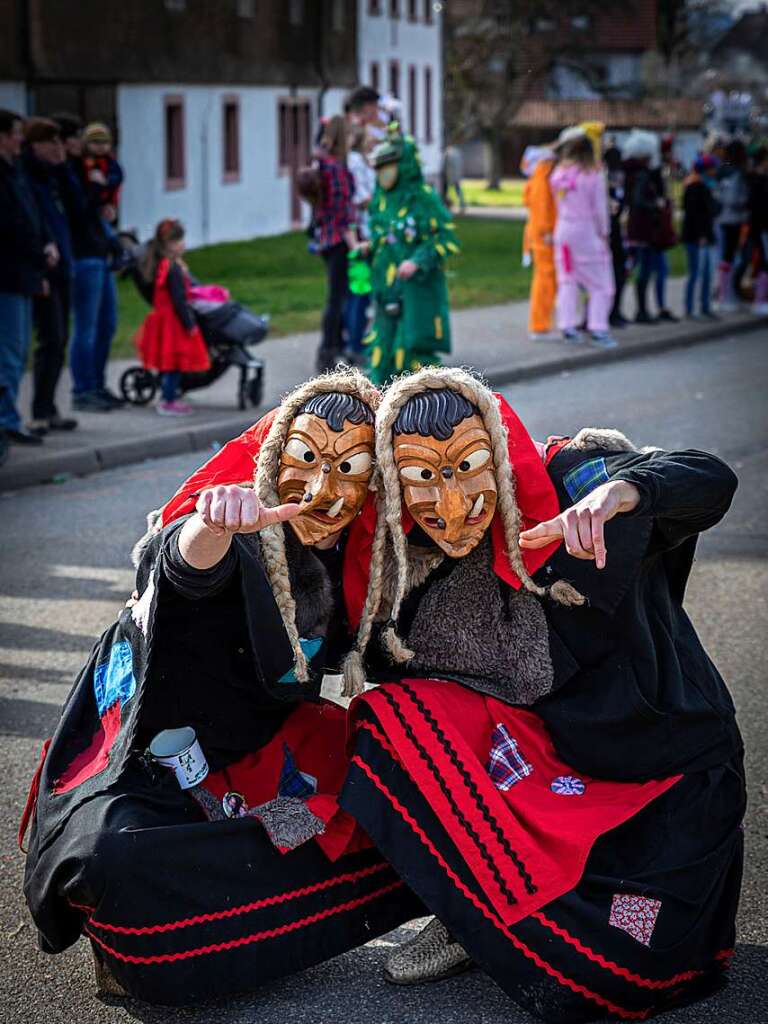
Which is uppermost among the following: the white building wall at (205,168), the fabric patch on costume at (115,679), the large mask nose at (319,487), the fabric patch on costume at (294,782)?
the white building wall at (205,168)

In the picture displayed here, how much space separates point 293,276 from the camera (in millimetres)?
22312

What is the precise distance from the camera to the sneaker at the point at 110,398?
11.3m

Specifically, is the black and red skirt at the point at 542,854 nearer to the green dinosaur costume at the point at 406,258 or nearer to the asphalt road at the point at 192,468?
the asphalt road at the point at 192,468

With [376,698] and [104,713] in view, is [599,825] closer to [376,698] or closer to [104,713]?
[376,698]

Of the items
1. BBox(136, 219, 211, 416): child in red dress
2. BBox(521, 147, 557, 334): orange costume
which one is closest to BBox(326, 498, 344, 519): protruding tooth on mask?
BBox(136, 219, 211, 416): child in red dress

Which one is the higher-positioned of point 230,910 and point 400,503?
point 400,503

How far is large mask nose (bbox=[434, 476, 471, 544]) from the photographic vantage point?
3.47 m

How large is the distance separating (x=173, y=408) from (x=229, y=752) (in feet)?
25.5

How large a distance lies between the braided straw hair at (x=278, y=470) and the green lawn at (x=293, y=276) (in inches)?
385

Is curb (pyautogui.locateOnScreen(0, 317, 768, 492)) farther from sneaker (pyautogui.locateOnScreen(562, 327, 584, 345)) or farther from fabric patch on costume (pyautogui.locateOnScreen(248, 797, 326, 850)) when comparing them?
fabric patch on costume (pyautogui.locateOnScreen(248, 797, 326, 850))

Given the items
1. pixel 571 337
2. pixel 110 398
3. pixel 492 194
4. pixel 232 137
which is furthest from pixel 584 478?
pixel 492 194

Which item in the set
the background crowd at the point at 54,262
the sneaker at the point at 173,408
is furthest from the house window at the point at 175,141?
the sneaker at the point at 173,408

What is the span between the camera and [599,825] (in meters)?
3.32

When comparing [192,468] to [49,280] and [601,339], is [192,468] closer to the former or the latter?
[49,280]
